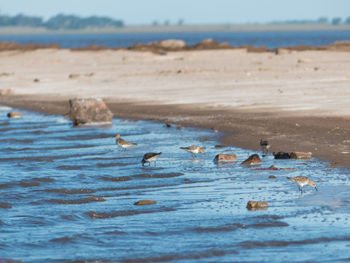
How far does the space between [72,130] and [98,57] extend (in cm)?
3459

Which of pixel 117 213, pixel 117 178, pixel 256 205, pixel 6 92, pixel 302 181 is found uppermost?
pixel 302 181

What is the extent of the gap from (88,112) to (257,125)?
5441 millimetres

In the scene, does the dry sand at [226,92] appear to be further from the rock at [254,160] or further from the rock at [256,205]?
the rock at [256,205]

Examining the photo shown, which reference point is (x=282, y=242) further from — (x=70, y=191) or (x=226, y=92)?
(x=226, y=92)

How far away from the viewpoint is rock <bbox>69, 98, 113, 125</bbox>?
21.2 metres

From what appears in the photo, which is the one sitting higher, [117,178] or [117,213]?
[117,213]

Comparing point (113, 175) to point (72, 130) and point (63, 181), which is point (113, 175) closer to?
point (63, 181)

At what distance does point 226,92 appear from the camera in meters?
25.9

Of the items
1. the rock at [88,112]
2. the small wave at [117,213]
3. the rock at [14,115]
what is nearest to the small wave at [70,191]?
the small wave at [117,213]

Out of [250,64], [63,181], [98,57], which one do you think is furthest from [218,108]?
[98,57]

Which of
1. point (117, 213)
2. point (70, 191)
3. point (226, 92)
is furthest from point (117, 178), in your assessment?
point (226, 92)

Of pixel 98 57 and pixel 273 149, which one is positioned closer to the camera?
pixel 273 149

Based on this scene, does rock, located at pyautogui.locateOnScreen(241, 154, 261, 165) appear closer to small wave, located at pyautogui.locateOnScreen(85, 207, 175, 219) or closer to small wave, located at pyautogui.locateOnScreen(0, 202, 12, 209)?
small wave, located at pyautogui.locateOnScreen(85, 207, 175, 219)

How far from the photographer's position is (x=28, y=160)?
15.1 metres
